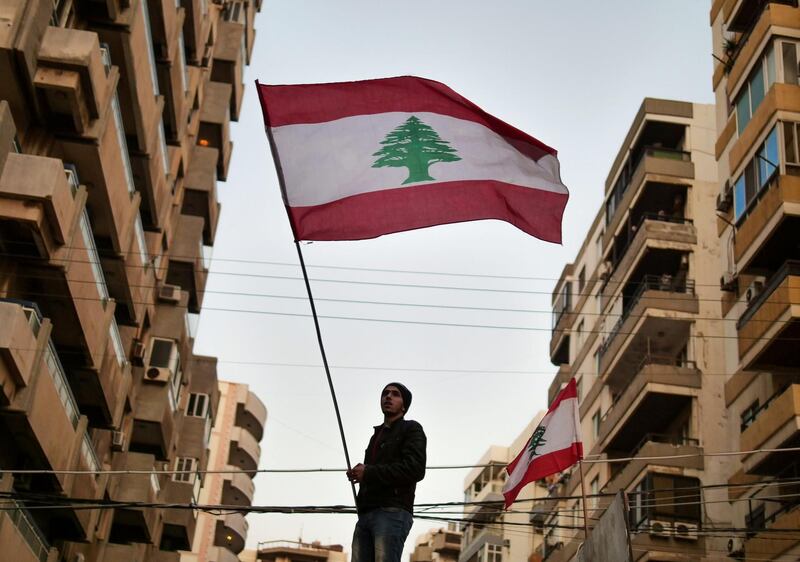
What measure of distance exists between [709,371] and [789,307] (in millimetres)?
10596

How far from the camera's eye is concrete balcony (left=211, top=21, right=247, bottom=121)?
43250 mm

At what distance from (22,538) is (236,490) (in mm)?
48352

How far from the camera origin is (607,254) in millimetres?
47469

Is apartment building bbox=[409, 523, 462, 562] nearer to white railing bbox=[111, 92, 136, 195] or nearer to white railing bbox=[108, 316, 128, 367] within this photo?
white railing bbox=[108, 316, 128, 367]

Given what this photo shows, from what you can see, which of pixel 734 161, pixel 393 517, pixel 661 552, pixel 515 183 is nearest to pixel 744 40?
pixel 734 161

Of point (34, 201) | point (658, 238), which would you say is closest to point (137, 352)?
point (34, 201)

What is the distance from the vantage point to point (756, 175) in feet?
101

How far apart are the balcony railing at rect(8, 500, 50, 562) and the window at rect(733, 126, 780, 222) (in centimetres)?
1873

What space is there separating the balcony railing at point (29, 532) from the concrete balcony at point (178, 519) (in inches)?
492

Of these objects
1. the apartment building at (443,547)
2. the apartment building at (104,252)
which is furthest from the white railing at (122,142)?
the apartment building at (443,547)

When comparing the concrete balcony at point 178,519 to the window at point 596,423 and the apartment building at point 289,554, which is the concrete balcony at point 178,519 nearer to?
the window at point 596,423

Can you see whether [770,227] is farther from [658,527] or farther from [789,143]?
[658,527]

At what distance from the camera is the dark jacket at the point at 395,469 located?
916 centimetres

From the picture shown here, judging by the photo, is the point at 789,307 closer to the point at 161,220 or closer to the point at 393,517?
the point at 161,220
